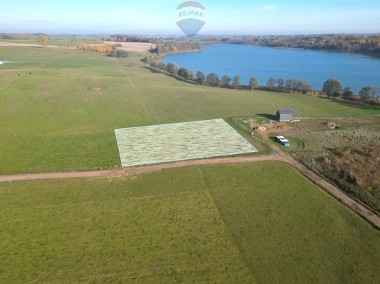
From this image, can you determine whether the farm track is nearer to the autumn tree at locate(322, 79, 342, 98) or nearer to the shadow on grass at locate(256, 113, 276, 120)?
the shadow on grass at locate(256, 113, 276, 120)

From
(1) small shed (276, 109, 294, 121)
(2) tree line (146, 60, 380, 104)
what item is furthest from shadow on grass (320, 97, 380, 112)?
(1) small shed (276, 109, 294, 121)

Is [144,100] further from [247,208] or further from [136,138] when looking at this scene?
[247,208]

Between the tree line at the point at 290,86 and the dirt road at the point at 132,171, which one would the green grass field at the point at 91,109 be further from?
the tree line at the point at 290,86

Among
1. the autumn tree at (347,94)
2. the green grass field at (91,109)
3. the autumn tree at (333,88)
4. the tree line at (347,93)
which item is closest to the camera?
the green grass field at (91,109)

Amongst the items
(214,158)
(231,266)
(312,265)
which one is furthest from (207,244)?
(214,158)

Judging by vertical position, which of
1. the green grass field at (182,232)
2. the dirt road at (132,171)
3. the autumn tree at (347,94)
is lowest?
the green grass field at (182,232)

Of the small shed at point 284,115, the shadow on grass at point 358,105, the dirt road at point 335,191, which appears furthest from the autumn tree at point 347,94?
the dirt road at point 335,191

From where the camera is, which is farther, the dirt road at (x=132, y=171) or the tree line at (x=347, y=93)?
the tree line at (x=347, y=93)
